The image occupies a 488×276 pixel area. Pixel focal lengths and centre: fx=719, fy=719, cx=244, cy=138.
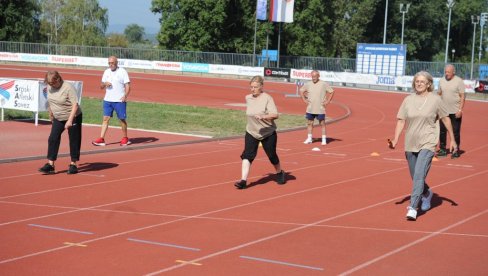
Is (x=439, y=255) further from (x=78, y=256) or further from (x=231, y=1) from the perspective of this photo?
(x=231, y=1)

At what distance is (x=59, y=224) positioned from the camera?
8.69 metres

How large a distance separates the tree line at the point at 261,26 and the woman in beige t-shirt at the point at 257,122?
166 feet

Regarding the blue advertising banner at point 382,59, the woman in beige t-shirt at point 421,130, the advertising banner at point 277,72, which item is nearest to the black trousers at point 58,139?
the woman in beige t-shirt at point 421,130

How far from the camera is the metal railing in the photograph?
52812 millimetres

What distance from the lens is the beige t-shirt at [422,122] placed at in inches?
375

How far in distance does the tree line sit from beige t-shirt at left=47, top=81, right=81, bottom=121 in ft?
164

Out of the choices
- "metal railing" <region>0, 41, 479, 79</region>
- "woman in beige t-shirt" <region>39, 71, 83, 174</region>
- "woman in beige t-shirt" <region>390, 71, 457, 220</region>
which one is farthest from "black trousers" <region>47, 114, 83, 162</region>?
"metal railing" <region>0, 41, 479, 79</region>

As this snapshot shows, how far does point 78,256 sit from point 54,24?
100.0 meters

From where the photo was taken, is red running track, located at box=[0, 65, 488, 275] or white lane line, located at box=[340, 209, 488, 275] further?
red running track, located at box=[0, 65, 488, 275]

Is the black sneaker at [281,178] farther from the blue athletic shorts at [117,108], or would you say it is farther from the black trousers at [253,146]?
the blue athletic shorts at [117,108]

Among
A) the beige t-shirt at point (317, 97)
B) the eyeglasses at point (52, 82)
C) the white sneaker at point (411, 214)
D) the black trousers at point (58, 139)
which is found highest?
the eyeglasses at point (52, 82)

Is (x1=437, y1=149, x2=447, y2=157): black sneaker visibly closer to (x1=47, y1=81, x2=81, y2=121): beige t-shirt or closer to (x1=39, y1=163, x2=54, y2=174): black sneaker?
(x1=47, y1=81, x2=81, y2=121): beige t-shirt

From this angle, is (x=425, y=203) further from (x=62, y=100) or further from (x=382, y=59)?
(x=382, y=59)

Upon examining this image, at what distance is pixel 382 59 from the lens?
49562 millimetres
